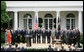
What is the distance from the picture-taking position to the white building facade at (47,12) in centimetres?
3951

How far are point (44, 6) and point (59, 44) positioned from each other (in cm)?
1470

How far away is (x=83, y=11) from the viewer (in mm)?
38281

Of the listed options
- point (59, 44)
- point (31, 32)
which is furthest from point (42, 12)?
point (59, 44)

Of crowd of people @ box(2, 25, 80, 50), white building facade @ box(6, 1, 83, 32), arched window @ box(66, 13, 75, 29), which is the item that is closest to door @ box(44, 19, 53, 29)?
white building facade @ box(6, 1, 83, 32)

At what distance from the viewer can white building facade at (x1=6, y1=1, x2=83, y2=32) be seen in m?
39.5

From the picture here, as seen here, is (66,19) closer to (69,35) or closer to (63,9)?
(63,9)

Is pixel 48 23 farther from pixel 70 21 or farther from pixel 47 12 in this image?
pixel 70 21

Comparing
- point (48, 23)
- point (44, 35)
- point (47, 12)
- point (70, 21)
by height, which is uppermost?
point (47, 12)

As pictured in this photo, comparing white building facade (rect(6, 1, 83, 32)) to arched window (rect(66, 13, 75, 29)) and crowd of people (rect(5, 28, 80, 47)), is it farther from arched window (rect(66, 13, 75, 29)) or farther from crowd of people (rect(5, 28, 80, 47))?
crowd of people (rect(5, 28, 80, 47))

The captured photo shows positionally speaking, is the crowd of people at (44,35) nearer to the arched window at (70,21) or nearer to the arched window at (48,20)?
the arched window at (70,21)

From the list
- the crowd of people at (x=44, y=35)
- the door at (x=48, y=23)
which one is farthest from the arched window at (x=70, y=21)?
the crowd of people at (x=44, y=35)

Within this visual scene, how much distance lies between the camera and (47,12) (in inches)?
1657

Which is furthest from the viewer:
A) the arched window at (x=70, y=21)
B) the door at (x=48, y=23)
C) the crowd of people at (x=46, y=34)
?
the door at (x=48, y=23)

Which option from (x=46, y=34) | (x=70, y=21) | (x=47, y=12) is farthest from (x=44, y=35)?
(x=47, y=12)
